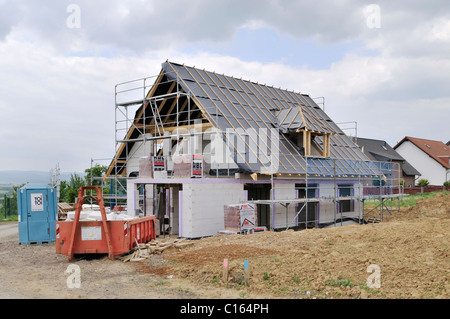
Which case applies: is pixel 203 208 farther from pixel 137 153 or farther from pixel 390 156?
pixel 390 156

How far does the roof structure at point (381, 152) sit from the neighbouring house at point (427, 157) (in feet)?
6.39

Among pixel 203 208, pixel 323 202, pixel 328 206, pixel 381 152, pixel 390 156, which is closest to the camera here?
pixel 203 208

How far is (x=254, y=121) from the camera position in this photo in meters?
20.5

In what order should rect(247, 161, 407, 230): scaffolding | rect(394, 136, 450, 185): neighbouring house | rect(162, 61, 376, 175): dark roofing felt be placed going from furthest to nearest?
rect(394, 136, 450, 185): neighbouring house
rect(247, 161, 407, 230): scaffolding
rect(162, 61, 376, 175): dark roofing felt

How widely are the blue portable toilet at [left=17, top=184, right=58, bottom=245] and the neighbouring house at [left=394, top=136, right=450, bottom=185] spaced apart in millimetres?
48656

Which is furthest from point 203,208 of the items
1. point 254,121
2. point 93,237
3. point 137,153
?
point 137,153

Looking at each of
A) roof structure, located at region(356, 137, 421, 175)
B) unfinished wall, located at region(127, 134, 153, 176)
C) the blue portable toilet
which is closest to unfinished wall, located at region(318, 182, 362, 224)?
unfinished wall, located at region(127, 134, 153, 176)

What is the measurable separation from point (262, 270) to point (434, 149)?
5312 cm

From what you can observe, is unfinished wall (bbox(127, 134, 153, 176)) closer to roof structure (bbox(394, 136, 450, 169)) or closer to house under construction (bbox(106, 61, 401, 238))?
house under construction (bbox(106, 61, 401, 238))

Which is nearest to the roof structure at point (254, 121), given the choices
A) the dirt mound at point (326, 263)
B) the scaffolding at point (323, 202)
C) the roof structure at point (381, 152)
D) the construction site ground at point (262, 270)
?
the scaffolding at point (323, 202)

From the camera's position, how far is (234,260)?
Answer: 1099 centimetres

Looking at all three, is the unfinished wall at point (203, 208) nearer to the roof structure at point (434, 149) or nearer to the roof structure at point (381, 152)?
the roof structure at point (381, 152)

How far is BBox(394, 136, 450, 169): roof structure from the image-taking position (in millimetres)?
51688
